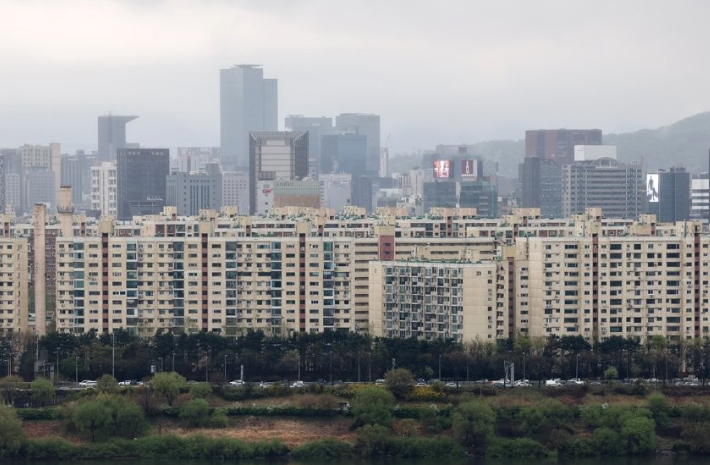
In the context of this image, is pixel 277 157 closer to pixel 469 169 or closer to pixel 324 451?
pixel 469 169

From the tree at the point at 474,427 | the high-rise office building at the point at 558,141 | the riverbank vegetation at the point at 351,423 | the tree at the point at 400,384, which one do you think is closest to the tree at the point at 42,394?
the riverbank vegetation at the point at 351,423

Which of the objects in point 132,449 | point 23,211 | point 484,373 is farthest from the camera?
point 23,211

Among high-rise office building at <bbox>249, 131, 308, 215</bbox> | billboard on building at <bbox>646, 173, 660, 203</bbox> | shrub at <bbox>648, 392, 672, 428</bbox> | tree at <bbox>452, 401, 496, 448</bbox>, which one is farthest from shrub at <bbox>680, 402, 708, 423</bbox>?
high-rise office building at <bbox>249, 131, 308, 215</bbox>

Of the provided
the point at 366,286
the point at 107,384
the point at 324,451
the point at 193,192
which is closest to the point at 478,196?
the point at 193,192

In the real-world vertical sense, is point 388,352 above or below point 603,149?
below

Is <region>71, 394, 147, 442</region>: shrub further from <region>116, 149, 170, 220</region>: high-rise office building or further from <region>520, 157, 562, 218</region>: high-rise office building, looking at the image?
<region>520, 157, 562, 218</region>: high-rise office building

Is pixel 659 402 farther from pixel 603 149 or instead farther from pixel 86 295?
pixel 603 149

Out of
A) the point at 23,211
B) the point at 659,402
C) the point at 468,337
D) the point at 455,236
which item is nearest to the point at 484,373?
the point at 468,337

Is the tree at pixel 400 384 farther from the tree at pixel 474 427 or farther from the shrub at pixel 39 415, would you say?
the shrub at pixel 39 415
